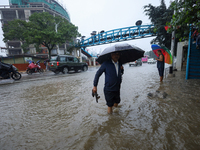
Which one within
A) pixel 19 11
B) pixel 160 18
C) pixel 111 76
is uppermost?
pixel 19 11

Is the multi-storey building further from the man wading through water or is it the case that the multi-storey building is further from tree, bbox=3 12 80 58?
the man wading through water

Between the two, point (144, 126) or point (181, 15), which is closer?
point (144, 126)

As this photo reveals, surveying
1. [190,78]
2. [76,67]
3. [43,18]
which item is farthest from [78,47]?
[190,78]

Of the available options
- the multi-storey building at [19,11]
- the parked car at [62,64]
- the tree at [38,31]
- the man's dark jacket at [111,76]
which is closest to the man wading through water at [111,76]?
the man's dark jacket at [111,76]

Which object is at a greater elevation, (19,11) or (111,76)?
(19,11)

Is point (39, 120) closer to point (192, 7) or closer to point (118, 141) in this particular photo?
point (118, 141)

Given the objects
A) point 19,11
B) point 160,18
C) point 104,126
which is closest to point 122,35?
point 160,18

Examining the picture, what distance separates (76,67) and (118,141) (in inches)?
433

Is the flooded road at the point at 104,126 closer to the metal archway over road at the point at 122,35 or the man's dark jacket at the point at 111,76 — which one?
the man's dark jacket at the point at 111,76

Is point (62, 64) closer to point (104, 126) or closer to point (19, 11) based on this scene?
point (104, 126)

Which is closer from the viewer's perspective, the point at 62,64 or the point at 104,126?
the point at 104,126

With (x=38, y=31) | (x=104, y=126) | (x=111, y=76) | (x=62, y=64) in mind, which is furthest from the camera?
(x=38, y=31)

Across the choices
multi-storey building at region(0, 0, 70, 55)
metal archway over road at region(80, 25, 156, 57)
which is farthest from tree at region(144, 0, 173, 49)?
multi-storey building at region(0, 0, 70, 55)

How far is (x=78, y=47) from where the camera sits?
2992 centimetres
